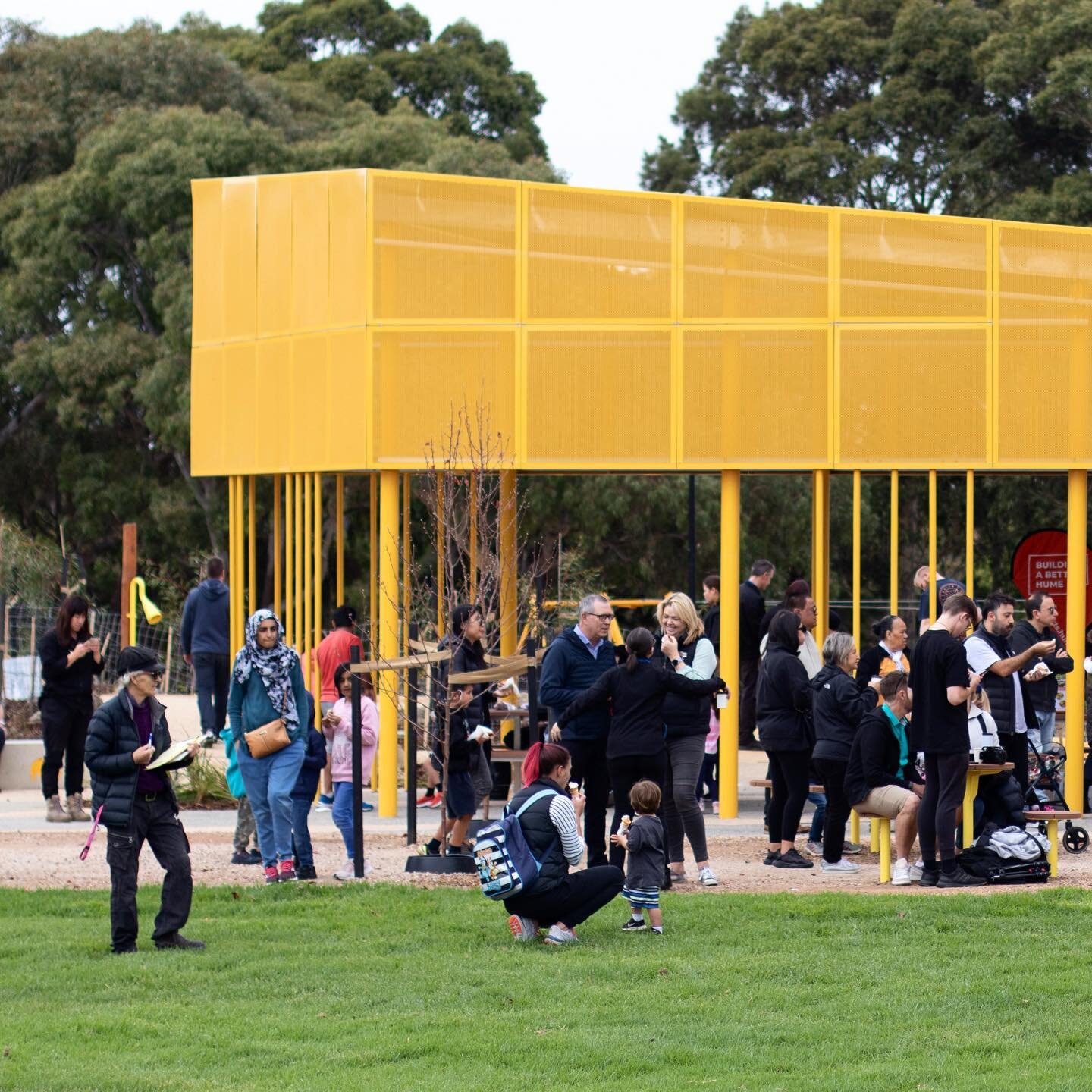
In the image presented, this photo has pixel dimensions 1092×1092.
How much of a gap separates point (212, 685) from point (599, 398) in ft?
16.9

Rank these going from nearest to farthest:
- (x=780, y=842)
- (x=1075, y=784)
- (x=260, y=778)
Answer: (x=260, y=778) → (x=780, y=842) → (x=1075, y=784)

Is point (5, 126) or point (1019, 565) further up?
point (5, 126)

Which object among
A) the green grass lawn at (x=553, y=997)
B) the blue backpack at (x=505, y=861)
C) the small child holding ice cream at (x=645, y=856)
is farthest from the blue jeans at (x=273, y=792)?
the small child holding ice cream at (x=645, y=856)

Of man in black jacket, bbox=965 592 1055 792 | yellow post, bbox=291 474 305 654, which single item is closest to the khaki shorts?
man in black jacket, bbox=965 592 1055 792

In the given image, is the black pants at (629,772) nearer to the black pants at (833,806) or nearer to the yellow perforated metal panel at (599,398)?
the black pants at (833,806)

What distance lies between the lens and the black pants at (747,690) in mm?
17984

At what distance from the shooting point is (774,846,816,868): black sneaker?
13.4 meters

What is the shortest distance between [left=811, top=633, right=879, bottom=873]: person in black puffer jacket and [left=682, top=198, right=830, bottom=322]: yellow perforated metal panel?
4.39 m

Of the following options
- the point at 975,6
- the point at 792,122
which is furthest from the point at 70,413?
the point at 975,6

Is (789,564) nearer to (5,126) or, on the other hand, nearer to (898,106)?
(898,106)

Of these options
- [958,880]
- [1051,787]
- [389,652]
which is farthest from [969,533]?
[389,652]

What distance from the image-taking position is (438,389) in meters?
16.6

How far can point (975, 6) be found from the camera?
40.8 meters

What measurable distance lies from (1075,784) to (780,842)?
3646 millimetres
